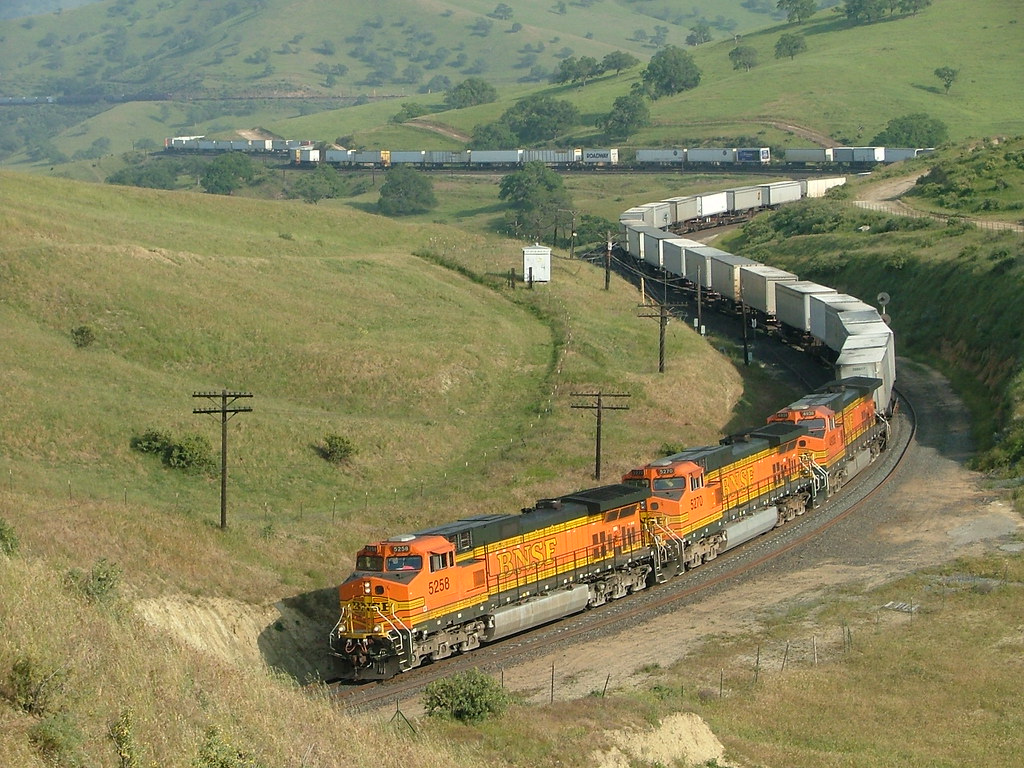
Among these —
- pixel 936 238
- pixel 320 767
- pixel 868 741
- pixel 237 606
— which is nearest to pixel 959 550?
pixel 868 741

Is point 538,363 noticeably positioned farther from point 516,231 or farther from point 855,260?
point 516,231

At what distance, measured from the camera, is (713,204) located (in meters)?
134

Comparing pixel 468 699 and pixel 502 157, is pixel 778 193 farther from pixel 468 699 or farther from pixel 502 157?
pixel 468 699

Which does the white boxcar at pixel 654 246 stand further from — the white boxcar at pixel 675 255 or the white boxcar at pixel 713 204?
the white boxcar at pixel 713 204

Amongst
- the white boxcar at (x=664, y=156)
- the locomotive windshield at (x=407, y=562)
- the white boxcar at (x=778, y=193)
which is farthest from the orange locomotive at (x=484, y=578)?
the white boxcar at (x=664, y=156)

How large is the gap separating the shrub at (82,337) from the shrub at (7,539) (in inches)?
1297

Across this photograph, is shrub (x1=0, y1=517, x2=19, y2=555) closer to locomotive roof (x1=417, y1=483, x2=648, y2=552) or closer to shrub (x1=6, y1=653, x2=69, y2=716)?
shrub (x1=6, y1=653, x2=69, y2=716)

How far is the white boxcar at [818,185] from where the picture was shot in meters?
143

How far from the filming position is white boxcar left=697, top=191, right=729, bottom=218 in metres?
132

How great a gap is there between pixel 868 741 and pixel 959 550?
59.8ft

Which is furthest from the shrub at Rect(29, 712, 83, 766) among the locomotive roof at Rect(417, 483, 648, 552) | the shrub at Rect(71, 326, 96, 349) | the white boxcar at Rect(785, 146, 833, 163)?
the white boxcar at Rect(785, 146, 833, 163)

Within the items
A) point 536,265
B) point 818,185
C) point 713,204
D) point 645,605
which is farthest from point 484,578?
point 818,185

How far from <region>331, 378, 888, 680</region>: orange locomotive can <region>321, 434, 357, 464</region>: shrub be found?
16.3m

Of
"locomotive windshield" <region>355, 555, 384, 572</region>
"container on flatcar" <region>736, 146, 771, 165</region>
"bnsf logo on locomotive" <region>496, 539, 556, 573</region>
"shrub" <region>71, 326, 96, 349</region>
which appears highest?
"container on flatcar" <region>736, 146, 771, 165</region>
